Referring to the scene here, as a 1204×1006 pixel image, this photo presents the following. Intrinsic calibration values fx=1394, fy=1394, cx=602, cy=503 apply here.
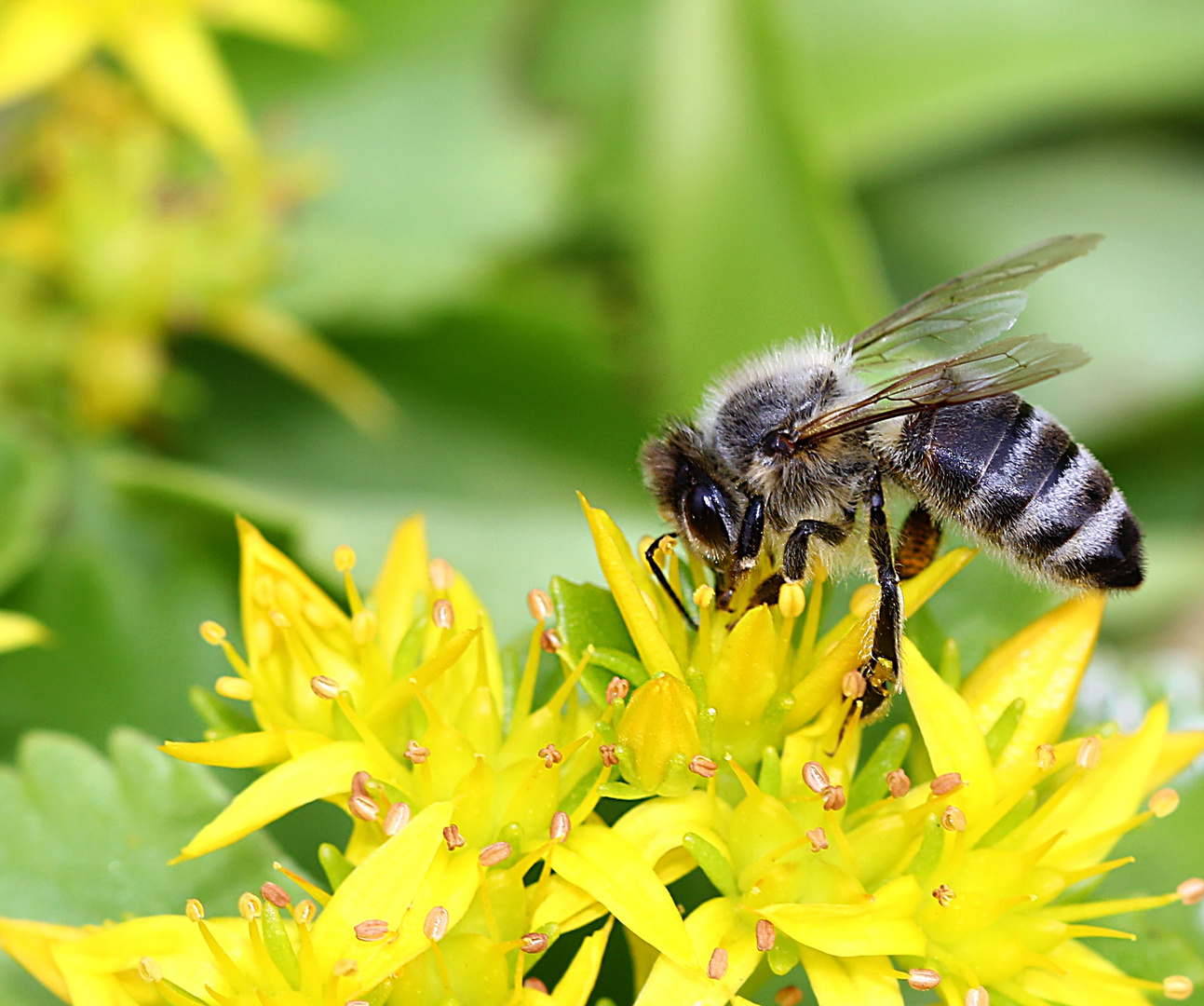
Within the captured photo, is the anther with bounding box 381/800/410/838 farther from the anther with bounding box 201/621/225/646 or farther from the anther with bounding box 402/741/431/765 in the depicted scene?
the anther with bounding box 201/621/225/646

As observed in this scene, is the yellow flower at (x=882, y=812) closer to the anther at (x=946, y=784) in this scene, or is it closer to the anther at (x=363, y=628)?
the anther at (x=946, y=784)

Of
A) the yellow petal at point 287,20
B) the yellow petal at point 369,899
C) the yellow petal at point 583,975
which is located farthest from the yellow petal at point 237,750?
the yellow petal at point 287,20

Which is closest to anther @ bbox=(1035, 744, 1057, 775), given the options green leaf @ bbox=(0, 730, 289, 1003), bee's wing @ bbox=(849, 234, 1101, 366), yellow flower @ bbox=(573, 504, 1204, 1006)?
yellow flower @ bbox=(573, 504, 1204, 1006)

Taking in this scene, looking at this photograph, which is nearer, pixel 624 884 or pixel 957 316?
pixel 624 884

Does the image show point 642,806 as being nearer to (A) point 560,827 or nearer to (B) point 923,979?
(A) point 560,827

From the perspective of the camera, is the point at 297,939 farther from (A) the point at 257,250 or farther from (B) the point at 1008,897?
(A) the point at 257,250

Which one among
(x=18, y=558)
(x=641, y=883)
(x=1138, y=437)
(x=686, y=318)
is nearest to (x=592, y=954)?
(x=641, y=883)

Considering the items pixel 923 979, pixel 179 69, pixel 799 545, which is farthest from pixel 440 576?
pixel 179 69
